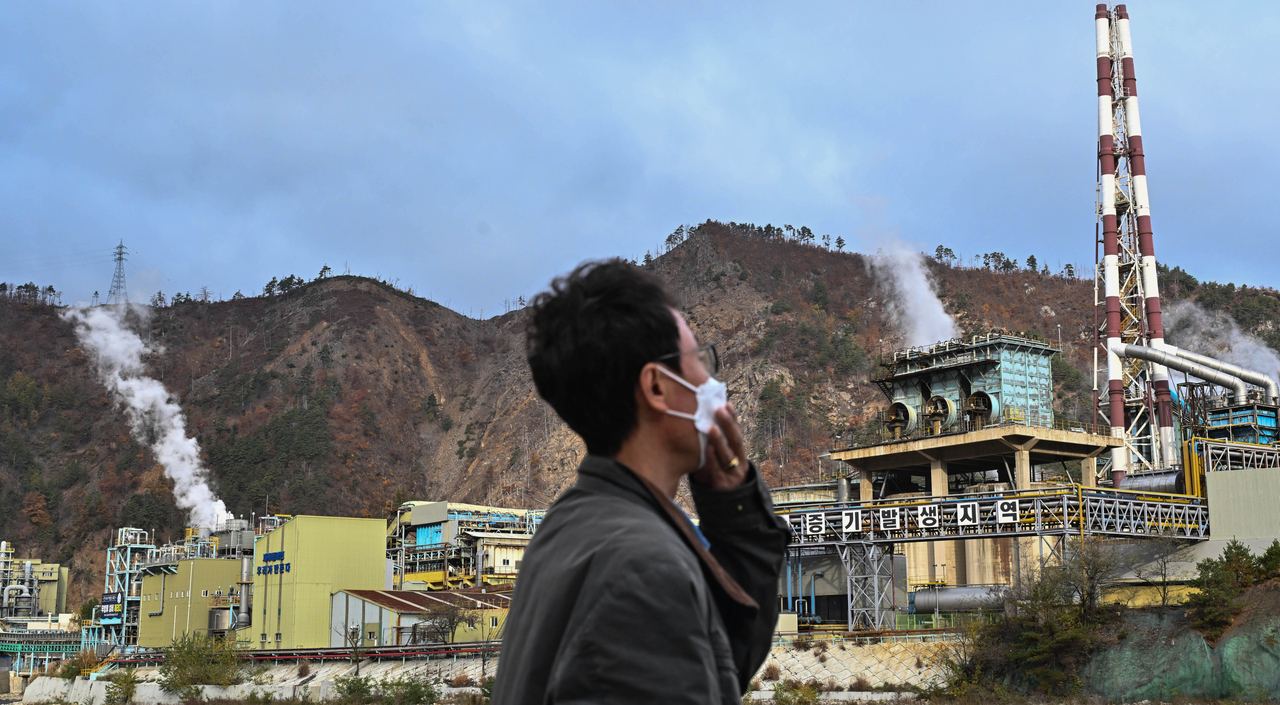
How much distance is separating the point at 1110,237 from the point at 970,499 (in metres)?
24.9

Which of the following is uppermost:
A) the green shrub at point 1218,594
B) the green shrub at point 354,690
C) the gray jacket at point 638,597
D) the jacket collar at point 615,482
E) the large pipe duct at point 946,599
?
the jacket collar at point 615,482

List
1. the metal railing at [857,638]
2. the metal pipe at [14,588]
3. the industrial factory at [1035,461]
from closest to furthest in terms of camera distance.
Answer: the metal railing at [857,638], the industrial factory at [1035,461], the metal pipe at [14,588]

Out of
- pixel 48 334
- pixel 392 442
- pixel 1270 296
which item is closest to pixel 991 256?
pixel 1270 296

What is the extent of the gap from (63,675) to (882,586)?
48.7 meters

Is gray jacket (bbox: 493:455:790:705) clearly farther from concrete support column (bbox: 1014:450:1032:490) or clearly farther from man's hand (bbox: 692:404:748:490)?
concrete support column (bbox: 1014:450:1032:490)

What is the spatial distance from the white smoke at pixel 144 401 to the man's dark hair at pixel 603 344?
12244cm

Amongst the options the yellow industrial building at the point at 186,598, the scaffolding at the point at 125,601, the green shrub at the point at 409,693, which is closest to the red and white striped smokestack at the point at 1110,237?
the green shrub at the point at 409,693

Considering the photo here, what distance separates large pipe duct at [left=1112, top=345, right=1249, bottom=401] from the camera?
59438mm

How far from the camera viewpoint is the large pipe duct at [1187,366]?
59.4m

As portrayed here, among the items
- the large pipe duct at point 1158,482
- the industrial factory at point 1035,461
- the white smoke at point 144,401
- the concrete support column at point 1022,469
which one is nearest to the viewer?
the industrial factory at point 1035,461

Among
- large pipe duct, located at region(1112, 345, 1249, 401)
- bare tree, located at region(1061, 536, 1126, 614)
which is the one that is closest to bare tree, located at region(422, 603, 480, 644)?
bare tree, located at region(1061, 536, 1126, 614)

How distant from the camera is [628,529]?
2.30m

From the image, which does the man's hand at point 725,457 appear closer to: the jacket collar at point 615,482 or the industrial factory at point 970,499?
the jacket collar at point 615,482

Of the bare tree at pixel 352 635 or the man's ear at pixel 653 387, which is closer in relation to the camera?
the man's ear at pixel 653 387
